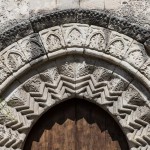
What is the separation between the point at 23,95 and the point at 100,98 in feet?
2.02

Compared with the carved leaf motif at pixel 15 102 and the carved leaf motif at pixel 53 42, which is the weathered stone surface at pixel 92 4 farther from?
the carved leaf motif at pixel 15 102

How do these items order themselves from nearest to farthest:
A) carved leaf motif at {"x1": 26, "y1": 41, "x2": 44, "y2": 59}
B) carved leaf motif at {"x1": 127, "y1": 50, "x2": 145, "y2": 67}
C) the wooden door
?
carved leaf motif at {"x1": 127, "y1": 50, "x2": 145, "y2": 67}
carved leaf motif at {"x1": 26, "y1": 41, "x2": 44, "y2": 59}
the wooden door

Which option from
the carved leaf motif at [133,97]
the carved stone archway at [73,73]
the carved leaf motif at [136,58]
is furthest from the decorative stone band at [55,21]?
the carved leaf motif at [133,97]

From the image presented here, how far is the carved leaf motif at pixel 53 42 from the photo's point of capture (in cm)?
420

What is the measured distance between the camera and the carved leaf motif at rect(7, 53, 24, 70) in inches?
165

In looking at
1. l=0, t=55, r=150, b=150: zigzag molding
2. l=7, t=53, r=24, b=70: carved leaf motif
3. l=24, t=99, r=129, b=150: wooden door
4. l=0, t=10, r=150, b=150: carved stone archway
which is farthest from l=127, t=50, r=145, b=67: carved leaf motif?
l=7, t=53, r=24, b=70: carved leaf motif

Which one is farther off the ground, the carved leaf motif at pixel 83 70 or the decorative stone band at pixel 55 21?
the decorative stone band at pixel 55 21

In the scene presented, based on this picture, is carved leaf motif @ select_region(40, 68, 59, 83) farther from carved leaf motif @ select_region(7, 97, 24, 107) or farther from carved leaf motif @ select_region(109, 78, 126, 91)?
carved leaf motif @ select_region(109, 78, 126, 91)

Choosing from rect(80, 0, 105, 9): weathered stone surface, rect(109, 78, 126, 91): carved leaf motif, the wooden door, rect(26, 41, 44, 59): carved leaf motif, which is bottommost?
the wooden door

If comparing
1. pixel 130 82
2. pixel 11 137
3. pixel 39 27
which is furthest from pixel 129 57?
pixel 11 137

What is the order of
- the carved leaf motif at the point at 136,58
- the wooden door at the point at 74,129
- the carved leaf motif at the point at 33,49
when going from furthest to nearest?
1. the wooden door at the point at 74,129
2. the carved leaf motif at the point at 33,49
3. the carved leaf motif at the point at 136,58

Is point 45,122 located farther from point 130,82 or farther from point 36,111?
point 130,82

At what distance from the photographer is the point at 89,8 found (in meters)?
4.25

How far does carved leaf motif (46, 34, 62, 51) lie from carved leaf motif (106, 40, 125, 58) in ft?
1.30
